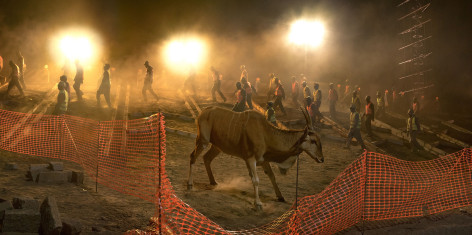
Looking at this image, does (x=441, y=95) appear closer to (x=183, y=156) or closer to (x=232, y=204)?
(x=183, y=156)

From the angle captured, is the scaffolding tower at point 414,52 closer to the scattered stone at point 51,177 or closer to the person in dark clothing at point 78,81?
the person in dark clothing at point 78,81

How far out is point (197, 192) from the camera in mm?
9266

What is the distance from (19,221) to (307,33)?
24.1 metres

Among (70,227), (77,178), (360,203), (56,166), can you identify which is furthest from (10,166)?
(360,203)

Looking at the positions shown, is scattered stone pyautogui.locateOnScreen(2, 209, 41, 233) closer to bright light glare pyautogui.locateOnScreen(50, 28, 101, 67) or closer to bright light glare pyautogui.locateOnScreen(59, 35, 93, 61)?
bright light glare pyautogui.locateOnScreen(50, 28, 101, 67)

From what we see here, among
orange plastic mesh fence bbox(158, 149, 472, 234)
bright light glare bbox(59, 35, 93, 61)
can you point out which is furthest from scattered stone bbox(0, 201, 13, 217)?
bright light glare bbox(59, 35, 93, 61)

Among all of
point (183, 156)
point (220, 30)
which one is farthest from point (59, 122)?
point (220, 30)

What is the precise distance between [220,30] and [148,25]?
6467 millimetres

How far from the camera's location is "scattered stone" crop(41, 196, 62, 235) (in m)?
5.34

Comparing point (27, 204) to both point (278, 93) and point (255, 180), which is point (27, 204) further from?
point (278, 93)

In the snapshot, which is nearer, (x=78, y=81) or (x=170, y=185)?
(x=170, y=185)

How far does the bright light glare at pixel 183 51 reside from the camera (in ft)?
110

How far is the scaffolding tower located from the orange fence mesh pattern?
16.8 meters

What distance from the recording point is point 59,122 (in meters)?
12.4
